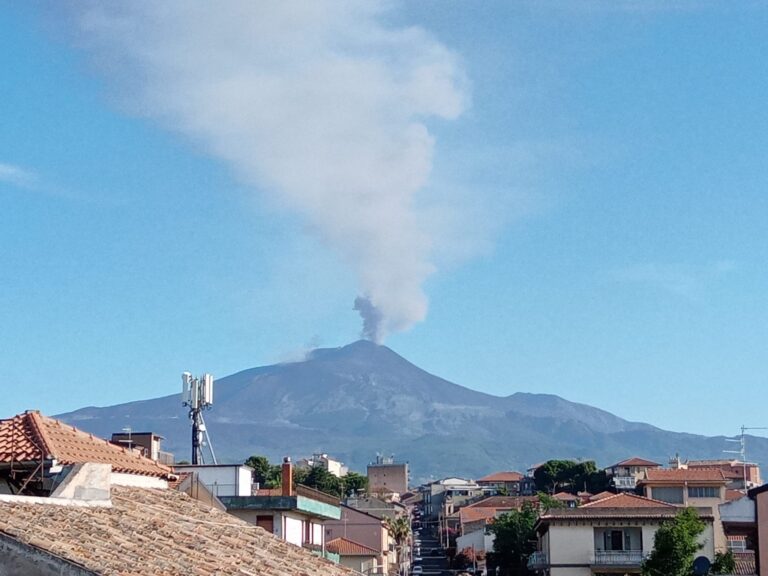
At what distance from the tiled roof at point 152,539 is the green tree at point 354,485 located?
163 metres

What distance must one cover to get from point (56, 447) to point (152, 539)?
3657 mm

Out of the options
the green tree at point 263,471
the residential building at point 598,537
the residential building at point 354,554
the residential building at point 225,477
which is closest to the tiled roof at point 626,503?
the residential building at point 598,537

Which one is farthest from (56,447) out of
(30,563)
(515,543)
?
(515,543)

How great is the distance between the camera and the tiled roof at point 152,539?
10078 mm

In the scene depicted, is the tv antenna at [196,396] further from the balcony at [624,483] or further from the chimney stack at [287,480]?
the balcony at [624,483]

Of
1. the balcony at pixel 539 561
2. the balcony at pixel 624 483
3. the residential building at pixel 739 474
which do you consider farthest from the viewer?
the residential building at pixel 739 474

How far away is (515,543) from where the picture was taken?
99.9m

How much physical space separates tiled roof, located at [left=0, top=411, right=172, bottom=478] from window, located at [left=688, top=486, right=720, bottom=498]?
93781 mm

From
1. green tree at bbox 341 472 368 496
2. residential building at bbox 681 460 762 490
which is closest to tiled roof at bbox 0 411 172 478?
residential building at bbox 681 460 762 490

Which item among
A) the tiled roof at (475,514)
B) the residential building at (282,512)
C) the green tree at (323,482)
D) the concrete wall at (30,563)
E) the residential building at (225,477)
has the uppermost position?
the green tree at (323,482)

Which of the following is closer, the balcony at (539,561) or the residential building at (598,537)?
the residential building at (598,537)

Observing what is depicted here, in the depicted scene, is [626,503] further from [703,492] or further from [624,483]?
[624,483]

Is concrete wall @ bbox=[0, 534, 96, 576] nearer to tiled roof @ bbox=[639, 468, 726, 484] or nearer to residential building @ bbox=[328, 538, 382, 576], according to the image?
residential building @ bbox=[328, 538, 382, 576]

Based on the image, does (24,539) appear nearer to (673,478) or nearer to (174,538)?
(174,538)
